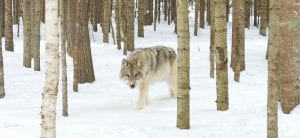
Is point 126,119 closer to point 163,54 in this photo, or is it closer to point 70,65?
point 163,54

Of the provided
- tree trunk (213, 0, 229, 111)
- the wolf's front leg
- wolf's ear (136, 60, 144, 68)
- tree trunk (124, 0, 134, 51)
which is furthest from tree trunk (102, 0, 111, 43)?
tree trunk (213, 0, 229, 111)

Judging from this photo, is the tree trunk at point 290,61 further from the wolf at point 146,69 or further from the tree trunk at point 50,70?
the tree trunk at point 50,70

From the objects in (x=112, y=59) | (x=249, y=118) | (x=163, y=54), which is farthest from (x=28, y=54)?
(x=249, y=118)

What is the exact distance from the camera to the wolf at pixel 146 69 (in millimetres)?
10250

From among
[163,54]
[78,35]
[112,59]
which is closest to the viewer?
[163,54]

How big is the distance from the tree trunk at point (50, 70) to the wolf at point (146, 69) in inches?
157

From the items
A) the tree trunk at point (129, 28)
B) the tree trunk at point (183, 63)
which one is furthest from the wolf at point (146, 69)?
the tree trunk at point (129, 28)

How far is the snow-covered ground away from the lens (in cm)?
777

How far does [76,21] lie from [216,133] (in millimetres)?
6711

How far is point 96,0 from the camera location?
33.1 m

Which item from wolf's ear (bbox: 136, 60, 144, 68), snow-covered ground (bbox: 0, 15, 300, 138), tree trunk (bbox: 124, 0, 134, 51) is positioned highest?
tree trunk (bbox: 124, 0, 134, 51)

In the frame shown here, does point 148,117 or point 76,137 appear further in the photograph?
point 148,117

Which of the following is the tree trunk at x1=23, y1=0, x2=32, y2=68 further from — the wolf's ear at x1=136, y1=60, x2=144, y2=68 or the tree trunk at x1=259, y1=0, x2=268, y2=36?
the tree trunk at x1=259, y1=0, x2=268, y2=36

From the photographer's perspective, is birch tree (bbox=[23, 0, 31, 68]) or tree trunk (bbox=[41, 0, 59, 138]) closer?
tree trunk (bbox=[41, 0, 59, 138])
